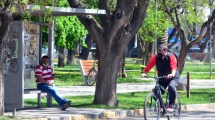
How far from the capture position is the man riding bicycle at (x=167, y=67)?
16.1 meters

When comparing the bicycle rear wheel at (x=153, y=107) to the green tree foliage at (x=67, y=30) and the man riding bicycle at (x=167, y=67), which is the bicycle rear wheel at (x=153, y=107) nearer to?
the man riding bicycle at (x=167, y=67)

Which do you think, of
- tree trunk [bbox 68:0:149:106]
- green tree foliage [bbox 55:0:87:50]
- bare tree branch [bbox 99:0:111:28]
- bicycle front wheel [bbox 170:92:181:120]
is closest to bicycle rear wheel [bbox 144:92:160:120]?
bicycle front wheel [bbox 170:92:181:120]

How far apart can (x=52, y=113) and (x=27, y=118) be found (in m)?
1.52

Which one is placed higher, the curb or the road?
the curb

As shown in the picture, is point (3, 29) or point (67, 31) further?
point (67, 31)

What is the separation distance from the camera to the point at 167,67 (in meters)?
16.2

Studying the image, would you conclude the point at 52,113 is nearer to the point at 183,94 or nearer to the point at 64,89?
the point at 183,94

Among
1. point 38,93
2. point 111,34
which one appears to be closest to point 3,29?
point 38,93

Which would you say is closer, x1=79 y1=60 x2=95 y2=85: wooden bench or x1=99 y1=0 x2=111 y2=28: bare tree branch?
x1=99 y1=0 x2=111 y2=28: bare tree branch

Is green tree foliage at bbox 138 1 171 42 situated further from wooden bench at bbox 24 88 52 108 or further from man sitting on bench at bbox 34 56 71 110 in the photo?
man sitting on bench at bbox 34 56 71 110

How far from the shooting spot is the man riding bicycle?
16109 mm

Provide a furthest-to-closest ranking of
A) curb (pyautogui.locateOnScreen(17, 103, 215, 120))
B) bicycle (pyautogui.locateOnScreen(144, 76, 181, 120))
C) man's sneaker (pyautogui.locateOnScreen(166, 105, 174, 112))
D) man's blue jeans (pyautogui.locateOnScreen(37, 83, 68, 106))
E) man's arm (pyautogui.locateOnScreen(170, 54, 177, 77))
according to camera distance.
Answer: man's blue jeans (pyautogui.locateOnScreen(37, 83, 68, 106)), curb (pyautogui.locateOnScreen(17, 103, 215, 120)), man's sneaker (pyautogui.locateOnScreen(166, 105, 174, 112)), man's arm (pyautogui.locateOnScreen(170, 54, 177, 77)), bicycle (pyautogui.locateOnScreen(144, 76, 181, 120))

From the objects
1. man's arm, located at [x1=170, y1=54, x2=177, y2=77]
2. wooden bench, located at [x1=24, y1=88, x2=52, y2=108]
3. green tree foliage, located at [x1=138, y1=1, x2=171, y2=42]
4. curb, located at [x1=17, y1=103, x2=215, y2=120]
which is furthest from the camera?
green tree foliage, located at [x1=138, y1=1, x2=171, y2=42]

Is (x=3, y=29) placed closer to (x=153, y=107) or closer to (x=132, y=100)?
(x=153, y=107)
